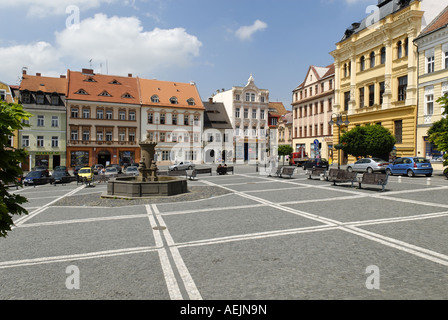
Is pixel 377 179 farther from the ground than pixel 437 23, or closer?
closer

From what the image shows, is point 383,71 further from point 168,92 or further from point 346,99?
point 168,92

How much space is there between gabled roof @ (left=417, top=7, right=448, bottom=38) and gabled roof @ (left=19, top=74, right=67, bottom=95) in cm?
4626

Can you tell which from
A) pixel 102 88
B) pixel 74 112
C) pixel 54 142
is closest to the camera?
pixel 54 142

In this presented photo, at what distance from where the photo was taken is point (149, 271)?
579cm

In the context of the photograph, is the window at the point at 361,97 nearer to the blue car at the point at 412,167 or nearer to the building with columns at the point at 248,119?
the blue car at the point at 412,167

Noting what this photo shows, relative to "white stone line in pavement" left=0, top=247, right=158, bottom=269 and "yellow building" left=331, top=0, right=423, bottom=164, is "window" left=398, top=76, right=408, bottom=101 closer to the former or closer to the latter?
"yellow building" left=331, top=0, right=423, bottom=164

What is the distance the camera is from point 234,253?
6.76 m

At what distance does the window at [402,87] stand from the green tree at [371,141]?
5.20 m

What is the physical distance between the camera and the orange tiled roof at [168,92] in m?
54.3

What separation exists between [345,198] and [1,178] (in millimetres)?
13072

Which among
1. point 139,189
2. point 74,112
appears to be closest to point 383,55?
point 139,189

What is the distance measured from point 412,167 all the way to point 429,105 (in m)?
10.2

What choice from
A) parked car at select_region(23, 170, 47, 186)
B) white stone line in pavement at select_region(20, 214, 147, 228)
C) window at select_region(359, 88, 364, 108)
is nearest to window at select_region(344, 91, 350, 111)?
window at select_region(359, 88, 364, 108)

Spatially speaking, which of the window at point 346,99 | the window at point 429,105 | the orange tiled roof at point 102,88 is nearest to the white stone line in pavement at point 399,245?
the window at point 429,105
